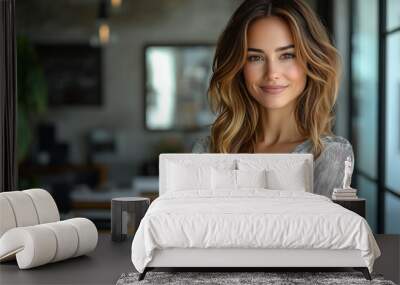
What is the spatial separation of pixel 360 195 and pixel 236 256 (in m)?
3.65

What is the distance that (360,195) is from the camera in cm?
850

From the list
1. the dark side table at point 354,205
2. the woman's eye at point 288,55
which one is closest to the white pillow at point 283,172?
the dark side table at point 354,205

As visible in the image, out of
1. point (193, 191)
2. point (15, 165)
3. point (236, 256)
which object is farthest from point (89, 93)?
point (236, 256)

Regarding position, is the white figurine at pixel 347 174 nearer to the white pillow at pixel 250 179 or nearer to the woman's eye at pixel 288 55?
the white pillow at pixel 250 179

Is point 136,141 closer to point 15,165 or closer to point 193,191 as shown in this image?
point 15,165

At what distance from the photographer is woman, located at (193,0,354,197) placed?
23.6ft

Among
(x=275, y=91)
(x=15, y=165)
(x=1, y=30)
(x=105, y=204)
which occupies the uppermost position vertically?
(x=1, y=30)

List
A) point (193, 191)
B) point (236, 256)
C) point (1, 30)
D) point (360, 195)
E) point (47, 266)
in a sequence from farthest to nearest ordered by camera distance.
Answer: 1. point (360, 195)
2. point (1, 30)
3. point (193, 191)
4. point (47, 266)
5. point (236, 256)

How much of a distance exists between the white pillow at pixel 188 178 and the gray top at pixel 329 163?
1065 millimetres

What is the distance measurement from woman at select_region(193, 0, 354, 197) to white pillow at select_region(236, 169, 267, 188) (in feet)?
2.58

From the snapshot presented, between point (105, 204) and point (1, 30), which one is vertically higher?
point (1, 30)

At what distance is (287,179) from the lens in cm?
652

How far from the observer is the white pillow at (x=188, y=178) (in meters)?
6.52

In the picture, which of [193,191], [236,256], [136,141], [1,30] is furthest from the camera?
[136,141]
